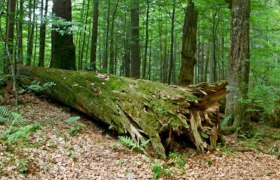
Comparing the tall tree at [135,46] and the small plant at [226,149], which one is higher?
the tall tree at [135,46]

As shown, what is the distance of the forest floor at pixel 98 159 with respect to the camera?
5117mm

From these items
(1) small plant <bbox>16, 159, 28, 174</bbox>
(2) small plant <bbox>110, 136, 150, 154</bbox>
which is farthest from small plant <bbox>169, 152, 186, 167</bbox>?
(1) small plant <bbox>16, 159, 28, 174</bbox>

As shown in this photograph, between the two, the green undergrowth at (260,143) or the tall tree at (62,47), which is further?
the tall tree at (62,47)

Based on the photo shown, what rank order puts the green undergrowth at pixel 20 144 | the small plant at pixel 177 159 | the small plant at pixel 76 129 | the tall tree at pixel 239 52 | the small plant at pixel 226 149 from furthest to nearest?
the tall tree at pixel 239 52
the small plant at pixel 226 149
the small plant at pixel 76 129
the small plant at pixel 177 159
the green undergrowth at pixel 20 144

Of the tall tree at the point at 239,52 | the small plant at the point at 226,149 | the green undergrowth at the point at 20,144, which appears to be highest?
the tall tree at the point at 239,52

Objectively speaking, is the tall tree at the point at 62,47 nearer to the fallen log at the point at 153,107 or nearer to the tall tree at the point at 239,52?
the fallen log at the point at 153,107

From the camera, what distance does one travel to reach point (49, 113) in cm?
845

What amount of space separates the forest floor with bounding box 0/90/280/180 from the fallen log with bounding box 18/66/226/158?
0.41 m

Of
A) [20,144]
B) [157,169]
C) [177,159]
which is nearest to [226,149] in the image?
[177,159]

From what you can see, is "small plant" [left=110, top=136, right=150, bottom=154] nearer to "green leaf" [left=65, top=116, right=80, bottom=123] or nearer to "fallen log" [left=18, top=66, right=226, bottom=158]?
"fallen log" [left=18, top=66, right=226, bottom=158]

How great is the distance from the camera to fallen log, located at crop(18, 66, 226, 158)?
6746 millimetres

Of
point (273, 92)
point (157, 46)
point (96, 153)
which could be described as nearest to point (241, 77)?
point (273, 92)

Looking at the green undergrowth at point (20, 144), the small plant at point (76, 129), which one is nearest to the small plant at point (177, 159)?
the green undergrowth at point (20, 144)

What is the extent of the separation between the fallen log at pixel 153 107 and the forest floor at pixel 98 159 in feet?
1.34
